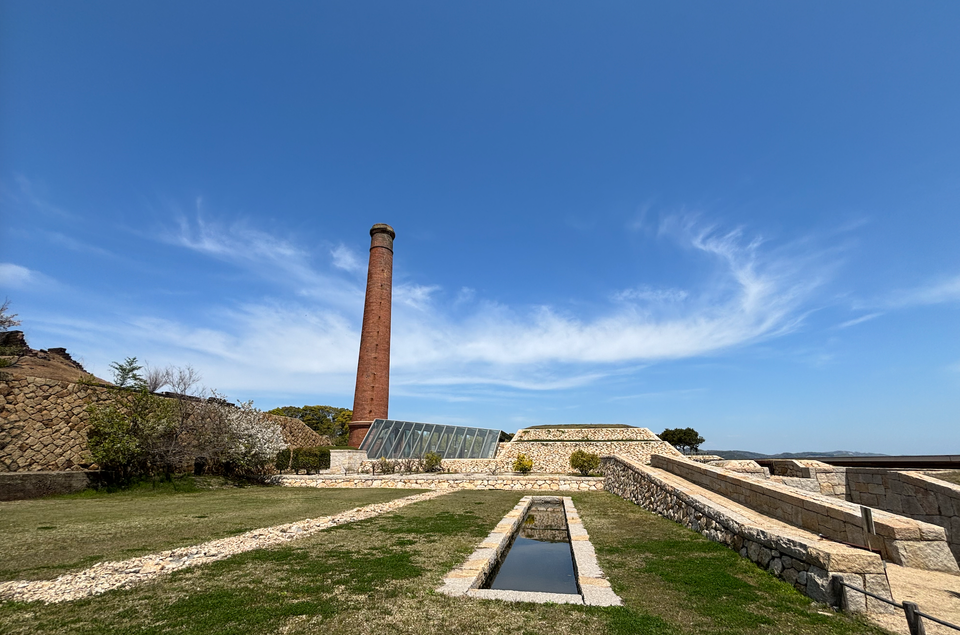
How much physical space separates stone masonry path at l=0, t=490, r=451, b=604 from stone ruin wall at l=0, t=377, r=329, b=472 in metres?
13.4

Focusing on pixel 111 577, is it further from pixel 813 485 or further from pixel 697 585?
pixel 813 485

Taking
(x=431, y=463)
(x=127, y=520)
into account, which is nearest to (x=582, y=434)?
(x=431, y=463)

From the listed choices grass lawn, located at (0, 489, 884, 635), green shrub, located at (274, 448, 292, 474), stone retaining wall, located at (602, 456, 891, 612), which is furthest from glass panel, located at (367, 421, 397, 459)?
stone retaining wall, located at (602, 456, 891, 612)

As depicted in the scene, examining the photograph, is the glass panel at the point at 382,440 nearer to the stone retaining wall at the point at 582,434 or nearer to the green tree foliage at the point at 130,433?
the green tree foliage at the point at 130,433

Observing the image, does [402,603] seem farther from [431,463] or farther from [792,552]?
[431,463]

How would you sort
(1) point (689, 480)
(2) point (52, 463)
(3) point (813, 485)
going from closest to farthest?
(3) point (813, 485) < (1) point (689, 480) < (2) point (52, 463)

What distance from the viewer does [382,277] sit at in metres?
30.0

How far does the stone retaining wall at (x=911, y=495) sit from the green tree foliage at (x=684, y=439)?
40.8 m

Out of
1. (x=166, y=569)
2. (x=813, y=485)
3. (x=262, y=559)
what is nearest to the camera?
(x=166, y=569)

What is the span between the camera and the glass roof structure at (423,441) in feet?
85.1

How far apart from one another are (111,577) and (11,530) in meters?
5.45

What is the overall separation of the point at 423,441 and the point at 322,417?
3131 centimetres

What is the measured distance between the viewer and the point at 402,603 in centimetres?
438

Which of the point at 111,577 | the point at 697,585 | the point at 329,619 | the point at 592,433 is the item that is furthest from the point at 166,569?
the point at 592,433
